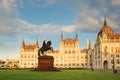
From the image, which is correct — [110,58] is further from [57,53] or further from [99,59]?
[57,53]

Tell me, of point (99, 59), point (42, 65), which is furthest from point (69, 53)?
point (42, 65)

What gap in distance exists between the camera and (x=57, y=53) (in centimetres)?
17800

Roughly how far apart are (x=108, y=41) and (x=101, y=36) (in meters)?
5.53

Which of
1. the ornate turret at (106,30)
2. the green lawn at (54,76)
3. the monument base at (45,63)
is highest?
the ornate turret at (106,30)

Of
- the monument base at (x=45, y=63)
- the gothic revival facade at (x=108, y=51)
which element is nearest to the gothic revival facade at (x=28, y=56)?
the gothic revival facade at (x=108, y=51)

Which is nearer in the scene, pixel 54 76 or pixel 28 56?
pixel 54 76

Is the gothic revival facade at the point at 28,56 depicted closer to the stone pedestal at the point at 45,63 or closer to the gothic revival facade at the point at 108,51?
the gothic revival facade at the point at 108,51

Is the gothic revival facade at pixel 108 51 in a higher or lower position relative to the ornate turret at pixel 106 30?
lower

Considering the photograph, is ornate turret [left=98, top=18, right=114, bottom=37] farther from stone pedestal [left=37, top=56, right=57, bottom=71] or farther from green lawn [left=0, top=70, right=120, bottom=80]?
green lawn [left=0, top=70, right=120, bottom=80]

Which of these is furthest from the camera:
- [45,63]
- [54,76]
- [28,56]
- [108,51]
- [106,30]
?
[28,56]

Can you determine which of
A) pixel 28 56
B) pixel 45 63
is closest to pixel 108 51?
pixel 28 56

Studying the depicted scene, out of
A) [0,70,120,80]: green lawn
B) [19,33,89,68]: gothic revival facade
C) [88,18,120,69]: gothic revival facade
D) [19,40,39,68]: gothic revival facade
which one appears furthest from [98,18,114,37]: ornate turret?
[0,70,120,80]: green lawn

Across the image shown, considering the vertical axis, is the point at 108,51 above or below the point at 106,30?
below

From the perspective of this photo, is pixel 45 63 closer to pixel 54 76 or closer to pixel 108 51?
pixel 54 76
